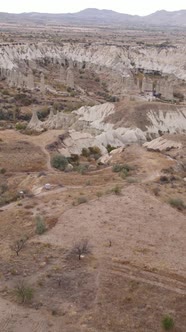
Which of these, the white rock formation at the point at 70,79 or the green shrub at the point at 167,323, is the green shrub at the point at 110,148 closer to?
the green shrub at the point at 167,323

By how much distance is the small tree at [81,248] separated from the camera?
21.7 meters

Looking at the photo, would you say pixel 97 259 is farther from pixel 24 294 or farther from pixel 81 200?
pixel 81 200

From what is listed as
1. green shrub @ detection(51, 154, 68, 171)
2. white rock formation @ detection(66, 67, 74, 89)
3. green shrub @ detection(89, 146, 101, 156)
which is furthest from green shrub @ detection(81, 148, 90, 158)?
white rock formation @ detection(66, 67, 74, 89)

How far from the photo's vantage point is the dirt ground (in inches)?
698

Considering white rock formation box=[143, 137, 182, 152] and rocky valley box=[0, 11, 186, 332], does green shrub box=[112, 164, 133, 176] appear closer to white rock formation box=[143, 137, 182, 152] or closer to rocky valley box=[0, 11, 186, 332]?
rocky valley box=[0, 11, 186, 332]

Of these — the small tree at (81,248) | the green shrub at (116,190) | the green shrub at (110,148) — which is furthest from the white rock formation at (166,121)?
the small tree at (81,248)

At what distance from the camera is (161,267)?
21016 mm

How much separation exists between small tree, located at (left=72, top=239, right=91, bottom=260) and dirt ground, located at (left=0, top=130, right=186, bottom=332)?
17 centimetres

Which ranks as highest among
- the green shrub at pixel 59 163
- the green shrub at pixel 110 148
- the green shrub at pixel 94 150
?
the green shrub at pixel 59 163

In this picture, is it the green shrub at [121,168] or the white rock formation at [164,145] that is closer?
the green shrub at [121,168]

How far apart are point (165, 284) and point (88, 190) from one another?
11.5m

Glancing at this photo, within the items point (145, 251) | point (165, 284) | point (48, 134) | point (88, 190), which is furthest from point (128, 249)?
point (48, 134)

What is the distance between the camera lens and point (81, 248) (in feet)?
71.9

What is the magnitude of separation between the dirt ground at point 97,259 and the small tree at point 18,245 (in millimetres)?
275
